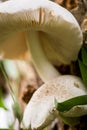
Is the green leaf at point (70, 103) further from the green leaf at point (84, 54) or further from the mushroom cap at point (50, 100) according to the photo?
the green leaf at point (84, 54)

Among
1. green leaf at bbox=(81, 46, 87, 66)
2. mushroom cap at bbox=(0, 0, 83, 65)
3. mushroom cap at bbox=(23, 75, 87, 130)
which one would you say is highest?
mushroom cap at bbox=(0, 0, 83, 65)

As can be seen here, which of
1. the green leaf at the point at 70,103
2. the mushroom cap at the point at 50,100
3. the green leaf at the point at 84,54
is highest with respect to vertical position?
the green leaf at the point at 84,54

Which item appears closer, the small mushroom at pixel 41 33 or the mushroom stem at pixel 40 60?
the small mushroom at pixel 41 33

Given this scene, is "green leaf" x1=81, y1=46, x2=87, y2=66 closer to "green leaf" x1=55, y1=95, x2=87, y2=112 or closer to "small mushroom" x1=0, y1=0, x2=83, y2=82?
"small mushroom" x1=0, y1=0, x2=83, y2=82

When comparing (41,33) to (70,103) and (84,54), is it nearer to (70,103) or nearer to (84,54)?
(84,54)

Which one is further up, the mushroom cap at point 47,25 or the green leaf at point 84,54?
the mushroom cap at point 47,25

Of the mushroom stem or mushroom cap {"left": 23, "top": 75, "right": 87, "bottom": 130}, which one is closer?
mushroom cap {"left": 23, "top": 75, "right": 87, "bottom": 130}

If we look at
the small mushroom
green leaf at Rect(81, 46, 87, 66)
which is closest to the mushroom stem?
the small mushroom

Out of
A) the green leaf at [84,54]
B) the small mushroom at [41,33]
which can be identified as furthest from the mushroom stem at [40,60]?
the green leaf at [84,54]
